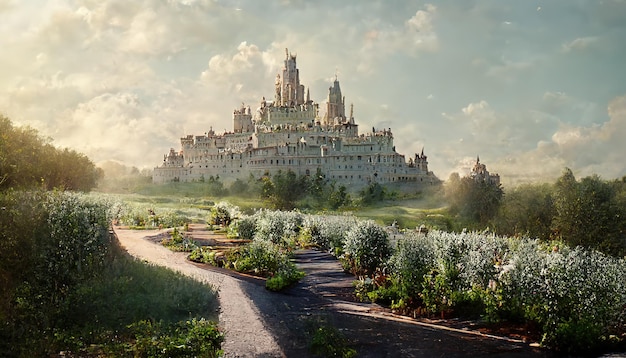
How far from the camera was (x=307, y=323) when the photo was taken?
70.6ft

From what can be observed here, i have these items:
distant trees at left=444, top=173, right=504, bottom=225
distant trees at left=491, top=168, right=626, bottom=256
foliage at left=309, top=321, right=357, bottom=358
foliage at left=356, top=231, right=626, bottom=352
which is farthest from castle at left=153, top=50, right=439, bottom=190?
foliage at left=309, top=321, right=357, bottom=358

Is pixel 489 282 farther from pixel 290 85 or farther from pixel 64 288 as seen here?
pixel 290 85

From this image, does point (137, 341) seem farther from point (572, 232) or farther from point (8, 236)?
point (572, 232)

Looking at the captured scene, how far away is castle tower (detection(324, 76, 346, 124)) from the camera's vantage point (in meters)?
146

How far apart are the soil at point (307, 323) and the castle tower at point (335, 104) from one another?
119m

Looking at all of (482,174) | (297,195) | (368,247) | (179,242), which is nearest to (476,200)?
(482,174)

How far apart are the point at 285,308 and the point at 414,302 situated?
20.4 ft

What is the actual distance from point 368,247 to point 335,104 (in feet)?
391

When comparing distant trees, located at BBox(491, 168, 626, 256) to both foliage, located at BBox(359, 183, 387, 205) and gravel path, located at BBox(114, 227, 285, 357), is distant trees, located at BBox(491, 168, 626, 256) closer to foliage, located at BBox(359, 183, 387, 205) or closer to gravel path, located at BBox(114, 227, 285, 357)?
gravel path, located at BBox(114, 227, 285, 357)

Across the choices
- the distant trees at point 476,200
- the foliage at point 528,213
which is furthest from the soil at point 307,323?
the distant trees at point 476,200

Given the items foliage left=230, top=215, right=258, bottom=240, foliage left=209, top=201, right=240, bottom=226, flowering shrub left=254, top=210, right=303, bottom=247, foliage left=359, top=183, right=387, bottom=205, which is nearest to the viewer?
flowering shrub left=254, top=210, right=303, bottom=247

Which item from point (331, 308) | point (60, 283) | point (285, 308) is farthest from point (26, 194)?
point (331, 308)

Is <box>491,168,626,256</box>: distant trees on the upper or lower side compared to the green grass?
upper

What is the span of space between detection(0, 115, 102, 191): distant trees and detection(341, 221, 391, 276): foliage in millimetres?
15926
